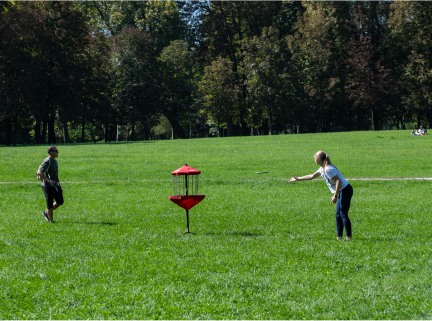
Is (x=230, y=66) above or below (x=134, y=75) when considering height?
above

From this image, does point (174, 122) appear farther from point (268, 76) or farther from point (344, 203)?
point (344, 203)

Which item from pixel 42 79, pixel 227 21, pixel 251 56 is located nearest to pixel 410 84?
pixel 251 56

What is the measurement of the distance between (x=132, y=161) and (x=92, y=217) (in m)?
16.4

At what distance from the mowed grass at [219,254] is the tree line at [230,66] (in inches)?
1301

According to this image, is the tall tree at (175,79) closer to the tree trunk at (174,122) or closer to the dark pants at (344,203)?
the tree trunk at (174,122)

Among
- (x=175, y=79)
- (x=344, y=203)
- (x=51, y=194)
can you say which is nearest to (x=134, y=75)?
(x=175, y=79)

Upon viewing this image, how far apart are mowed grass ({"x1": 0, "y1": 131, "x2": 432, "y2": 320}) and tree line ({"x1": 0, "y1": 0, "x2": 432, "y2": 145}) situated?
33.1 meters

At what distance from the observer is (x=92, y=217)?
1445 cm

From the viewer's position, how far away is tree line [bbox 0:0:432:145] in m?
51.8

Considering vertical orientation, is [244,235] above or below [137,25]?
below

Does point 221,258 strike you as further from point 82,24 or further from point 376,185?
point 82,24

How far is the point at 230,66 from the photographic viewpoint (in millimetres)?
60281

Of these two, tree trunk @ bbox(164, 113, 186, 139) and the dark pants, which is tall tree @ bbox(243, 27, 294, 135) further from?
the dark pants

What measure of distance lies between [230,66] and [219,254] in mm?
52750
